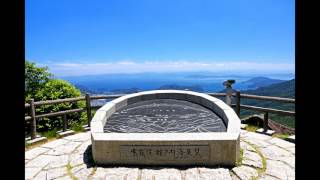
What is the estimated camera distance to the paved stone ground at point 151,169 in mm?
5235

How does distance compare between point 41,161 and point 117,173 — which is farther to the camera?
point 41,161

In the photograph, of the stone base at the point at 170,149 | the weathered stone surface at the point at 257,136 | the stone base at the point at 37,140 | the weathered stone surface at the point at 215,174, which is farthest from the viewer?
the weathered stone surface at the point at 257,136

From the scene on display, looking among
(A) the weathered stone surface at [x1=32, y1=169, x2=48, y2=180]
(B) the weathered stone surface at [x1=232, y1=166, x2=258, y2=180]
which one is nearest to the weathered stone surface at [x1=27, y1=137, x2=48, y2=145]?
(A) the weathered stone surface at [x1=32, y1=169, x2=48, y2=180]

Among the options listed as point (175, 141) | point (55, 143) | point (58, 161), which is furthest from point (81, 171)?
point (55, 143)

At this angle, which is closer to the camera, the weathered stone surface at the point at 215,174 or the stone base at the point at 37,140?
the weathered stone surface at the point at 215,174

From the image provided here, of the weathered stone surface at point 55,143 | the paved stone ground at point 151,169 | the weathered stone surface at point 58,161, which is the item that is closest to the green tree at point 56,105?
the weathered stone surface at point 55,143

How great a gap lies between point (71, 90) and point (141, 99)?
12.6ft

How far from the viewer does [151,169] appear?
5484 mm

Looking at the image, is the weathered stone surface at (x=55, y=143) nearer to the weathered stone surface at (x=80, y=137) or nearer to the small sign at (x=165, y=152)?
the weathered stone surface at (x=80, y=137)

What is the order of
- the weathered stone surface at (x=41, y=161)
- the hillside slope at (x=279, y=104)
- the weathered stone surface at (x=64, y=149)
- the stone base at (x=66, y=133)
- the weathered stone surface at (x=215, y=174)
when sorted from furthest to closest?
the hillside slope at (x=279, y=104) → the stone base at (x=66, y=133) → the weathered stone surface at (x=64, y=149) → the weathered stone surface at (x=41, y=161) → the weathered stone surface at (x=215, y=174)

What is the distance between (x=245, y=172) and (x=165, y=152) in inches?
61.8

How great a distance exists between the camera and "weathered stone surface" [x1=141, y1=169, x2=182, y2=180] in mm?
5141

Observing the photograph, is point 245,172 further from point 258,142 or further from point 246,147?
point 258,142
